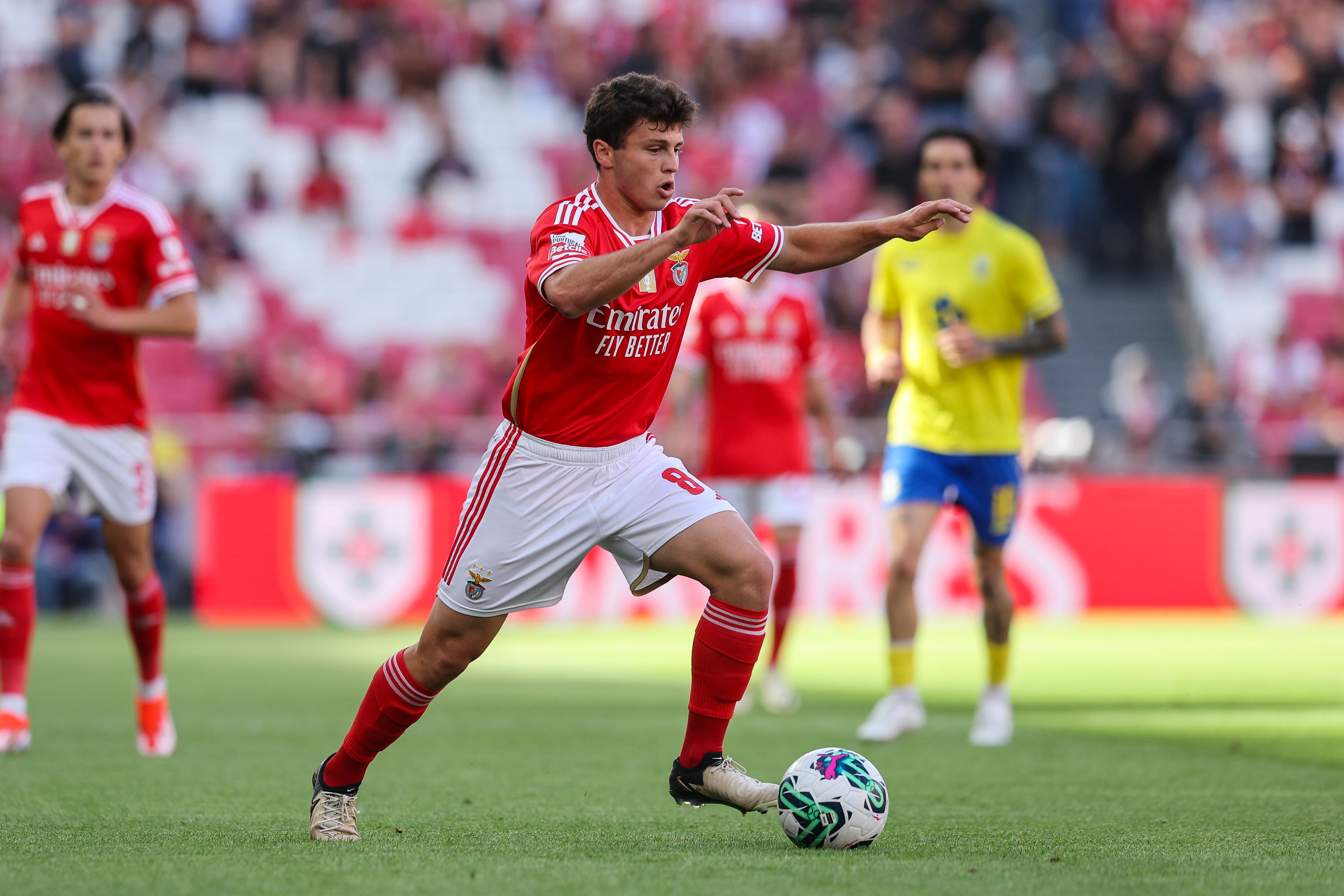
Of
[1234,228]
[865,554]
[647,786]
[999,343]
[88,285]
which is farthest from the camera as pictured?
[1234,228]

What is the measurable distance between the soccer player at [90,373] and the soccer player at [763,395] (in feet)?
10.9

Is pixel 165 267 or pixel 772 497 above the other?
pixel 165 267

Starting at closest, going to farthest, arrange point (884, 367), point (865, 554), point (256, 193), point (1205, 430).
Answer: point (884, 367) < point (865, 554) < point (1205, 430) < point (256, 193)

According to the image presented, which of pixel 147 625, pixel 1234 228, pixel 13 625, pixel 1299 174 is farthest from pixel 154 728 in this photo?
pixel 1299 174

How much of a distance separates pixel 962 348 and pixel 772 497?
7.76ft

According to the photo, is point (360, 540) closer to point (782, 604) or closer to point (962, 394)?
point (782, 604)

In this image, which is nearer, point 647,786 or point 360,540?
point 647,786

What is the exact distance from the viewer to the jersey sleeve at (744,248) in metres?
5.28

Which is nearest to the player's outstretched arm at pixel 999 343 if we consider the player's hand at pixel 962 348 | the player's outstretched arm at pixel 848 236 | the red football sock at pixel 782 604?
the player's hand at pixel 962 348

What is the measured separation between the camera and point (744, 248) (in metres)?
5.30

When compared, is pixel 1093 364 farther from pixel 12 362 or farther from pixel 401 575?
pixel 12 362

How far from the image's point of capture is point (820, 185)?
21078 millimetres

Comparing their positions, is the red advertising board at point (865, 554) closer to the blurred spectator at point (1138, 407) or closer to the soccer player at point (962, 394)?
the blurred spectator at point (1138, 407)

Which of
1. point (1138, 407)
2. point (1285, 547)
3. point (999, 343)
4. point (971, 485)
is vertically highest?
point (999, 343)
